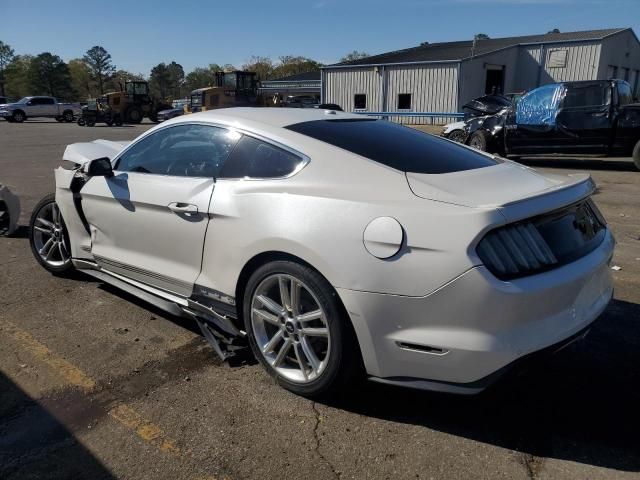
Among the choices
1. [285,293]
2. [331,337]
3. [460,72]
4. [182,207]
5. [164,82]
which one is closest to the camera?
[331,337]

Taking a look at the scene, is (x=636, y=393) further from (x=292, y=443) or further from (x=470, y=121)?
(x=470, y=121)

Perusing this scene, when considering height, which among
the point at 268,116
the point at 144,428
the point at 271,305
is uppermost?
the point at 268,116

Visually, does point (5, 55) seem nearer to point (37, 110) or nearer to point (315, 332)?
point (37, 110)

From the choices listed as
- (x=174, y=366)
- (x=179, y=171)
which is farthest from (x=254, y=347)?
(x=179, y=171)

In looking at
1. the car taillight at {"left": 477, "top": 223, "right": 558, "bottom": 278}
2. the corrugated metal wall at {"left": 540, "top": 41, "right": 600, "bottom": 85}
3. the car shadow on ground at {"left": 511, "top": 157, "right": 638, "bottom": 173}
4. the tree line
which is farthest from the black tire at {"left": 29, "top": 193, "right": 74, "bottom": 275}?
the tree line

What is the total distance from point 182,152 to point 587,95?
10.6 m

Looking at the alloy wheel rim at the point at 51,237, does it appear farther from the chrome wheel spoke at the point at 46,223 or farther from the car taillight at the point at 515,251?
the car taillight at the point at 515,251

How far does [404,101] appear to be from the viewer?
104 feet

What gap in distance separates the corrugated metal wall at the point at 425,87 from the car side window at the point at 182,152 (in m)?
26.5

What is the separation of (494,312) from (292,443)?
113 centimetres

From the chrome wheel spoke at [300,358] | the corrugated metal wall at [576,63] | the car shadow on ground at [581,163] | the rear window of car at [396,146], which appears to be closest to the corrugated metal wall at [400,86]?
the corrugated metal wall at [576,63]

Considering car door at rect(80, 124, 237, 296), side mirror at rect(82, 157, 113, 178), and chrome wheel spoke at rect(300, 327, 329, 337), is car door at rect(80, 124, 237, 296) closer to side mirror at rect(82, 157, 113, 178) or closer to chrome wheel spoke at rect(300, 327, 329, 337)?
side mirror at rect(82, 157, 113, 178)

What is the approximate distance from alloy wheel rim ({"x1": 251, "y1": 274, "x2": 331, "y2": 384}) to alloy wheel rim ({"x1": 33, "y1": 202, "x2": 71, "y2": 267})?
251cm

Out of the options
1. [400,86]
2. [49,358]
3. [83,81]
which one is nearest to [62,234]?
[49,358]
